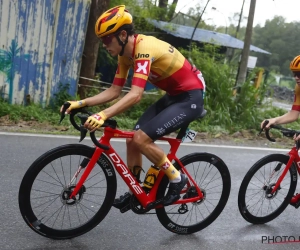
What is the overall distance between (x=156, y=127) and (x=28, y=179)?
3.75 feet

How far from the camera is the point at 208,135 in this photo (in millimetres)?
9430

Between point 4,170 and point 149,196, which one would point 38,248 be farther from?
point 4,170

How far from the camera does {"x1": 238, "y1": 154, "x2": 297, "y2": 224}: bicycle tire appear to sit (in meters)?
4.51

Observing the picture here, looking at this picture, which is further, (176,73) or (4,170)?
(4,170)

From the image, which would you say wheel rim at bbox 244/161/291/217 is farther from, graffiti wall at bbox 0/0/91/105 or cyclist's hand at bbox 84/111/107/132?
graffiti wall at bbox 0/0/91/105

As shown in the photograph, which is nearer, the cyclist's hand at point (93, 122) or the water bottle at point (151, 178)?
the cyclist's hand at point (93, 122)

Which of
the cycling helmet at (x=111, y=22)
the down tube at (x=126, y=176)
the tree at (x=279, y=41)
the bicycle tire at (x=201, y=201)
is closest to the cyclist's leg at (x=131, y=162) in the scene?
the down tube at (x=126, y=176)

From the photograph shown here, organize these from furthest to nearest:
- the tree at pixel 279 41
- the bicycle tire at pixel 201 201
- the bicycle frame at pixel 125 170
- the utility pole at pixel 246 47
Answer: the tree at pixel 279 41
the utility pole at pixel 246 47
the bicycle tire at pixel 201 201
the bicycle frame at pixel 125 170

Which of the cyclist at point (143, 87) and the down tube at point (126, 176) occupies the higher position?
the cyclist at point (143, 87)

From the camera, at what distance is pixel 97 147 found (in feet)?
11.9

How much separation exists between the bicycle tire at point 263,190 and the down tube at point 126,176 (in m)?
1.19

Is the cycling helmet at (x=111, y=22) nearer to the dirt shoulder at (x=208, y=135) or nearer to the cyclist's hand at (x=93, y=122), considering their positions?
the cyclist's hand at (x=93, y=122)

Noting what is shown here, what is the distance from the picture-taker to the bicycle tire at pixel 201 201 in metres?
4.18

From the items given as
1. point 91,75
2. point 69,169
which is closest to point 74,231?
point 69,169
